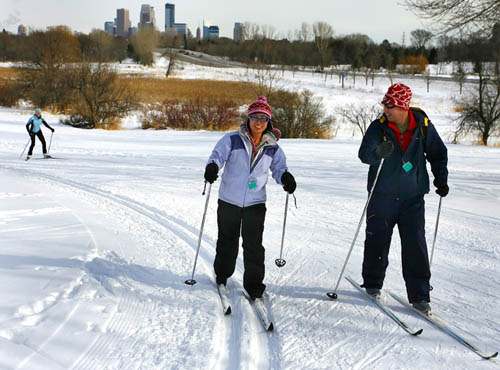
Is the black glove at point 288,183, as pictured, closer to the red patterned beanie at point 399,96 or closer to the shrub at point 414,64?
the red patterned beanie at point 399,96

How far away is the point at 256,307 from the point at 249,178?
1137 millimetres

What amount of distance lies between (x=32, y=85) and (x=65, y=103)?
4.55m

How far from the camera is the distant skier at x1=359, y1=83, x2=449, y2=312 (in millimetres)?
3750

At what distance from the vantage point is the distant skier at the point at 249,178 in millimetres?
3973

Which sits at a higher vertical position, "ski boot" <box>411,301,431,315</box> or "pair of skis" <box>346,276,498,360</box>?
"ski boot" <box>411,301,431,315</box>

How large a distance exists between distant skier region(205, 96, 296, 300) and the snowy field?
44 centimetres

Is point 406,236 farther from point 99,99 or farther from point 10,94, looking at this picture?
point 10,94

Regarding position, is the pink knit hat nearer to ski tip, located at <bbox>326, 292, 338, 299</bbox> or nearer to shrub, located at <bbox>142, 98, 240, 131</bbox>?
ski tip, located at <bbox>326, 292, 338, 299</bbox>

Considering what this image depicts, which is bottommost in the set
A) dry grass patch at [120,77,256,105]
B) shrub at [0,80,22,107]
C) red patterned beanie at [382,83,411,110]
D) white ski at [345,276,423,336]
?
white ski at [345,276,423,336]

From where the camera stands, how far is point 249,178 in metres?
3.99

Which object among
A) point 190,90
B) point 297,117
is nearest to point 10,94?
point 190,90

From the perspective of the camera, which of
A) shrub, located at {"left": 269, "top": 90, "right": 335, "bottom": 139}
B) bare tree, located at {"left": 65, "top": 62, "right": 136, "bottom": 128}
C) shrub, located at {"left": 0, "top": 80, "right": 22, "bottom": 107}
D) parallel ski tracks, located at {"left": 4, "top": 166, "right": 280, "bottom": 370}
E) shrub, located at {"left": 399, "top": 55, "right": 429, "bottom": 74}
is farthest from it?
shrub, located at {"left": 399, "top": 55, "right": 429, "bottom": 74}

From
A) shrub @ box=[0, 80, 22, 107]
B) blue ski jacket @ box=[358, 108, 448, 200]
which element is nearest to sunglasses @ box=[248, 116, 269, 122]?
blue ski jacket @ box=[358, 108, 448, 200]

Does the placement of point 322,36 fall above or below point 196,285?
above
